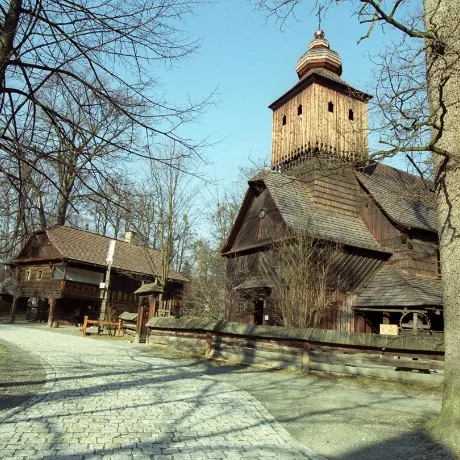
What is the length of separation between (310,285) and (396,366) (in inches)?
293

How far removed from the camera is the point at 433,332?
17578 millimetres

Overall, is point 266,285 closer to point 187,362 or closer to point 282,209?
point 282,209

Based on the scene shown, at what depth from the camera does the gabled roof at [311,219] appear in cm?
1916

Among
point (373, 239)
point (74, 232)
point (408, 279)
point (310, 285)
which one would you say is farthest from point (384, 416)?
point (74, 232)

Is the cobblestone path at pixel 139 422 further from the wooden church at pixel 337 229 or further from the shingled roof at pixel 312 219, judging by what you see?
the shingled roof at pixel 312 219

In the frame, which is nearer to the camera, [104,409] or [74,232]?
[104,409]

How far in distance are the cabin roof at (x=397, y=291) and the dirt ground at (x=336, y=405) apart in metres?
8.86

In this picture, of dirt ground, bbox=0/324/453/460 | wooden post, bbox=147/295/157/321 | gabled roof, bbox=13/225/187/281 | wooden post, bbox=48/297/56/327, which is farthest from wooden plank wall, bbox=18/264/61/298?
dirt ground, bbox=0/324/453/460

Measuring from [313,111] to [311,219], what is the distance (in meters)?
7.30

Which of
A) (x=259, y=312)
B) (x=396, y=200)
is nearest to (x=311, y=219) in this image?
(x=259, y=312)

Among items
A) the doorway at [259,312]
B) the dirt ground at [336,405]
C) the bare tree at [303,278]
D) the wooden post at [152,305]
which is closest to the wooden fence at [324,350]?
the dirt ground at [336,405]

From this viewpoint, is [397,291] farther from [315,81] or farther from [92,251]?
[92,251]

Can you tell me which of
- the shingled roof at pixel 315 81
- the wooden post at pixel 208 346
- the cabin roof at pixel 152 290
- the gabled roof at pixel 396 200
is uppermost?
the shingled roof at pixel 315 81

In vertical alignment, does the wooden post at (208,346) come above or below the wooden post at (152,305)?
below
